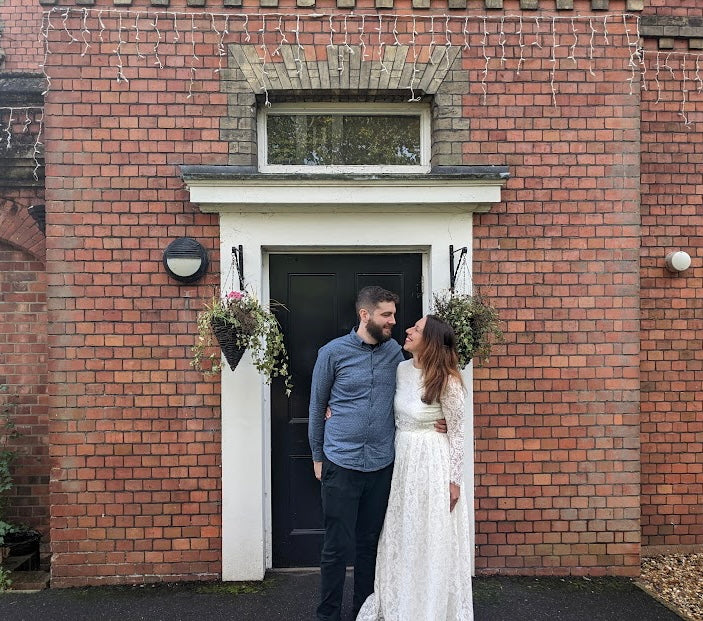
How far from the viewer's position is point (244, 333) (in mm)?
3598

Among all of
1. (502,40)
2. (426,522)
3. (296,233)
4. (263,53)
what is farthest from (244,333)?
(502,40)

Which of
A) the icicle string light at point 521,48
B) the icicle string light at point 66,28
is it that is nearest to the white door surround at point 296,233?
the icicle string light at point 521,48

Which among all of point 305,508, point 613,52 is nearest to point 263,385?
point 305,508

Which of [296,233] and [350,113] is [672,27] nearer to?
[350,113]

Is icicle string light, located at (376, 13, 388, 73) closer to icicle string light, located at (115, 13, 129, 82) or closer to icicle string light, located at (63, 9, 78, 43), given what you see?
icicle string light, located at (115, 13, 129, 82)

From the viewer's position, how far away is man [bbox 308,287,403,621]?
10.5 feet

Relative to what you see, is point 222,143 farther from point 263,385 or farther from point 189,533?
point 189,533

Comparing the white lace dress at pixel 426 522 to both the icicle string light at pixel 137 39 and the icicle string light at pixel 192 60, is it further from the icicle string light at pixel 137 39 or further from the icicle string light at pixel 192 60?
the icicle string light at pixel 137 39

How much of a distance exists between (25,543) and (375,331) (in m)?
3.44

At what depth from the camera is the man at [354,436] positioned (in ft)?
10.5

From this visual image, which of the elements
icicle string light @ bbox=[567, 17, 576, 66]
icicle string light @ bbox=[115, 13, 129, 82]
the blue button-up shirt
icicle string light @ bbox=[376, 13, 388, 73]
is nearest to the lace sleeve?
the blue button-up shirt

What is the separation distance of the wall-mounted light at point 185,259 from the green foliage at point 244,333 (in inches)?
9.9

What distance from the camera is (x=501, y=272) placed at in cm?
405

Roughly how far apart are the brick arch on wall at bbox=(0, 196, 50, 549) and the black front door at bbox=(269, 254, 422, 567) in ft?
6.46
